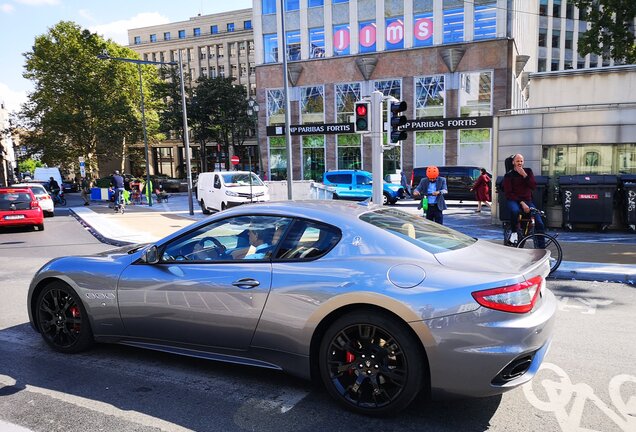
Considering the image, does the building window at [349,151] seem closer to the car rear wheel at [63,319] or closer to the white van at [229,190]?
the white van at [229,190]

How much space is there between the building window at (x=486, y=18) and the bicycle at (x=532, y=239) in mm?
25868

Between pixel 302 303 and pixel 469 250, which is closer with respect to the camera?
pixel 302 303

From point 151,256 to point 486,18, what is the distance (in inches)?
1229

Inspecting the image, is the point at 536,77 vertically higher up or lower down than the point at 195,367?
higher up

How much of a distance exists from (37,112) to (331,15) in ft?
98.0

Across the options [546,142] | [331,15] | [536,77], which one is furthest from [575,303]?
[331,15]

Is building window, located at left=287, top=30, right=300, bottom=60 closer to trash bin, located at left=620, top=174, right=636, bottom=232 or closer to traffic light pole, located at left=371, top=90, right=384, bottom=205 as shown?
traffic light pole, located at left=371, top=90, right=384, bottom=205

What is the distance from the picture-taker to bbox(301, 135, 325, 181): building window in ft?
117

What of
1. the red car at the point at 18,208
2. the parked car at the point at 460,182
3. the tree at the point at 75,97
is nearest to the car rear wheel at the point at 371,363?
the red car at the point at 18,208

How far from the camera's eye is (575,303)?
19.7 ft

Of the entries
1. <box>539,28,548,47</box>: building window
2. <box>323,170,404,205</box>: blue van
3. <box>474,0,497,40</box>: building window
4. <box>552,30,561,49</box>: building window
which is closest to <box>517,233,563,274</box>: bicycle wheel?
<box>323,170,404,205</box>: blue van

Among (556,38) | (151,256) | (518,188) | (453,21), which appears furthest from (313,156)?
(556,38)

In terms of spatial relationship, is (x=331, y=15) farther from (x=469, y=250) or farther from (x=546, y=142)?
(x=469, y=250)

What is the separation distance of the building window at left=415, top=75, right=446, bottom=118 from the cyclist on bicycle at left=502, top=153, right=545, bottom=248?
987 inches
